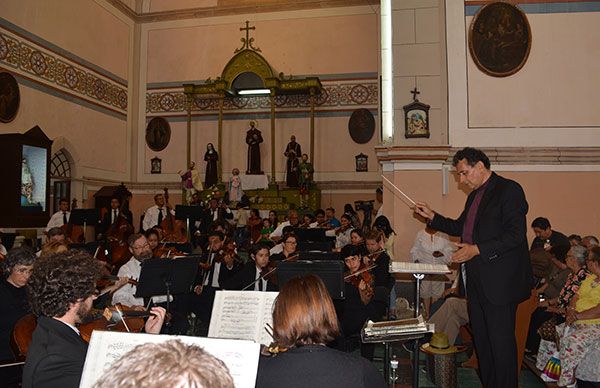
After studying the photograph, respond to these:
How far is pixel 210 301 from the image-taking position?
19.2 ft

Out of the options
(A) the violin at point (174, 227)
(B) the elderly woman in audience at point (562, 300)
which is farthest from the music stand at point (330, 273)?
(A) the violin at point (174, 227)

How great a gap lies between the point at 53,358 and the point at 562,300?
13.8 feet

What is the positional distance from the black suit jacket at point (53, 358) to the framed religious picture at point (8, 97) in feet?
35.3

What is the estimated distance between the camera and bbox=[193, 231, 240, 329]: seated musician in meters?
5.83

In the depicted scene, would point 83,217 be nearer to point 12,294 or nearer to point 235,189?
point 235,189

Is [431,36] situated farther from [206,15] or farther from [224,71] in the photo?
[206,15]

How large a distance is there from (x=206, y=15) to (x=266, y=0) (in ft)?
6.84

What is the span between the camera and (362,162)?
15.5 metres

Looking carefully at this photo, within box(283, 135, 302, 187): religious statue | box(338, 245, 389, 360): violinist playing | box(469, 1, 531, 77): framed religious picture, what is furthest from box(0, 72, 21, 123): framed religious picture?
box(469, 1, 531, 77): framed religious picture

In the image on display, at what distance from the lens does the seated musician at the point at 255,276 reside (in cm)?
559

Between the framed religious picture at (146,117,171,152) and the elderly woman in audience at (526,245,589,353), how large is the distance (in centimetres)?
1382

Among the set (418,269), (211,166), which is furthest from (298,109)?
(418,269)

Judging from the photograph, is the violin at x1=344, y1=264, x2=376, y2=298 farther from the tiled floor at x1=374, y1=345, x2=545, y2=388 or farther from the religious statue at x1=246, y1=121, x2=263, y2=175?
the religious statue at x1=246, y1=121, x2=263, y2=175

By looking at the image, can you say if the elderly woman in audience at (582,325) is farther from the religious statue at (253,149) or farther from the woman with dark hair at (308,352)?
the religious statue at (253,149)
